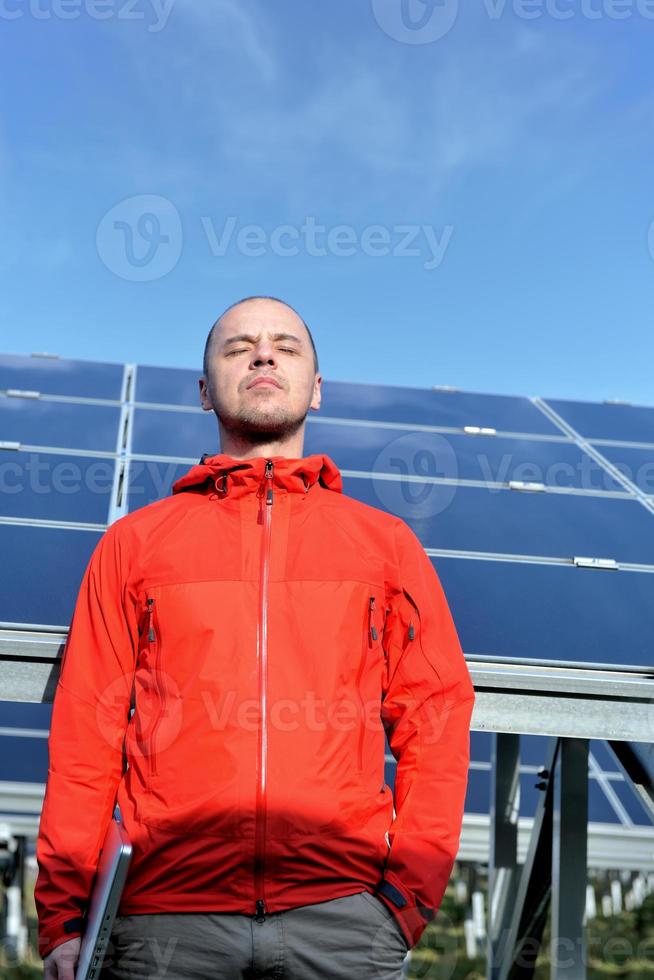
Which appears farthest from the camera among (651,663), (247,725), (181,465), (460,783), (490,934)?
(181,465)

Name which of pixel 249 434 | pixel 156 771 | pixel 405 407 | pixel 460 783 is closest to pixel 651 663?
pixel 460 783

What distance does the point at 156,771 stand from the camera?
2170 millimetres

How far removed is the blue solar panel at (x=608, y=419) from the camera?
268 inches

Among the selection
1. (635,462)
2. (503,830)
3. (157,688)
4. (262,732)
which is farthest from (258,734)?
(635,462)

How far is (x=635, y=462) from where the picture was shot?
6094mm

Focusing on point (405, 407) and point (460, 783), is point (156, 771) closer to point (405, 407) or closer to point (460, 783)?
point (460, 783)

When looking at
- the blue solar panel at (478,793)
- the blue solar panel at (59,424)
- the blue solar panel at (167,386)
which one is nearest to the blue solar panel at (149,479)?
the blue solar panel at (59,424)

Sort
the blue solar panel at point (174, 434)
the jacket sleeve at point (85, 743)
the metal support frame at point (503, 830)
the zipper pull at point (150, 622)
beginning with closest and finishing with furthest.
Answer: the jacket sleeve at point (85, 743), the zipper pull at point (150, 622), the metal support frame at point (503, 830), the blue solar panel at point (174, 434)

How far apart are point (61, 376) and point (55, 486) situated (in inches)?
101

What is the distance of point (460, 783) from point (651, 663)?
1164mm

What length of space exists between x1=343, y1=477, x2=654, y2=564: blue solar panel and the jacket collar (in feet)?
5.81

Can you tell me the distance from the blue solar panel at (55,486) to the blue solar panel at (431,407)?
214cm

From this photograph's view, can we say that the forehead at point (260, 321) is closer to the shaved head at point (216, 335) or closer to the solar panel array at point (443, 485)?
the shaved head at point (216, 335)

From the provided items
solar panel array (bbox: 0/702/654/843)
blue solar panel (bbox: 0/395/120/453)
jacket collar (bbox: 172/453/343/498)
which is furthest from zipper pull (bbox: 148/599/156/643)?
blue solar panel (bbox: 0/395/120/453)
